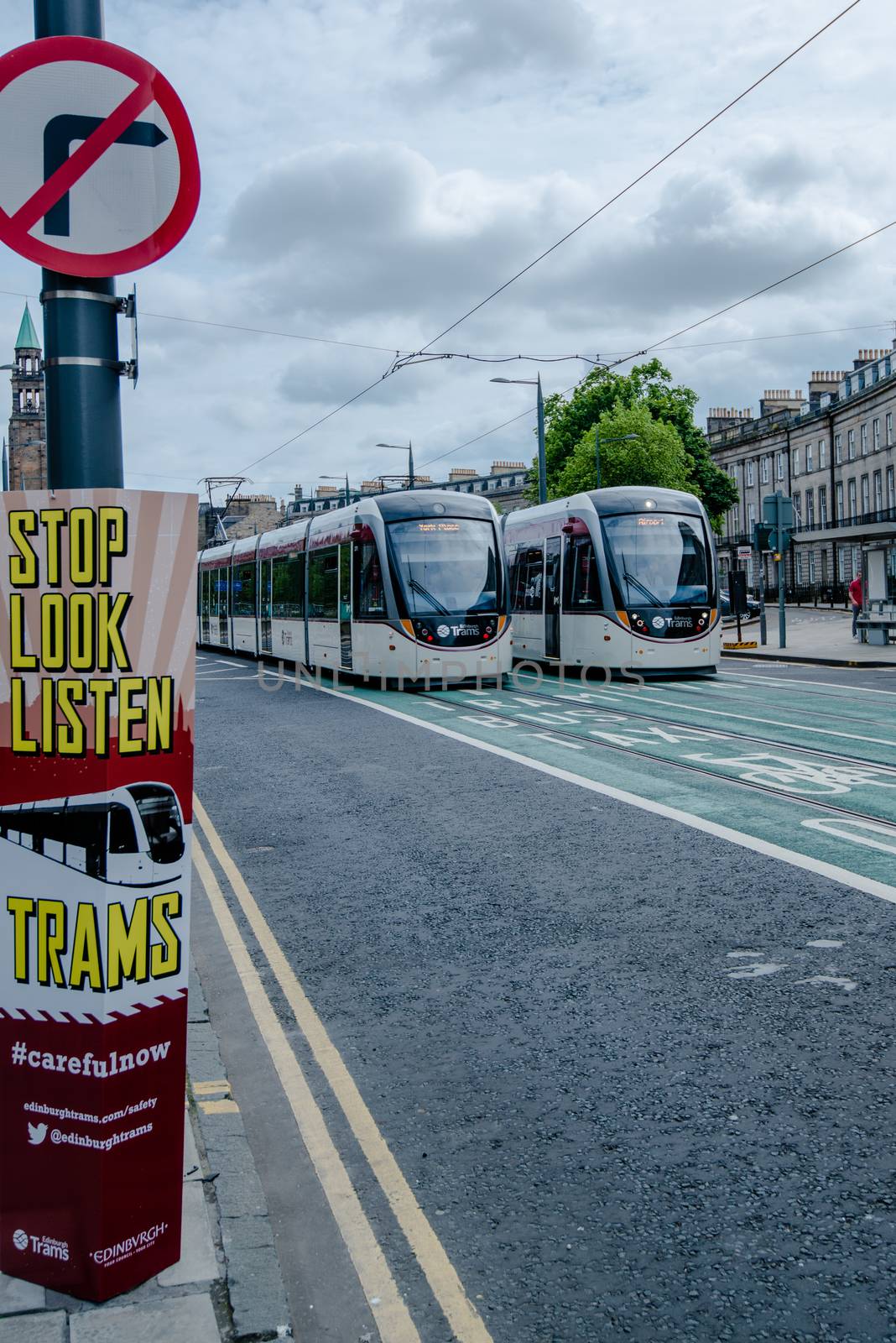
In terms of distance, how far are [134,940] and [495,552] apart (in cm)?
1714

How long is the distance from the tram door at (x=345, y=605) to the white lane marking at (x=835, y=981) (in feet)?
52.2

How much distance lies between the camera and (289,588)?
26.0 meters

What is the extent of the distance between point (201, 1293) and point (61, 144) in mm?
2877

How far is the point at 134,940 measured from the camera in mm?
2984

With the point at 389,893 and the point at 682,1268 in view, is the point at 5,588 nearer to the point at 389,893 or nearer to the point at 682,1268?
the point at 682,1268

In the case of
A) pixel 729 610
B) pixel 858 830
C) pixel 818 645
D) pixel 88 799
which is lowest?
pixel 858 830

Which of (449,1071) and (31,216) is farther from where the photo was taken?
(449,1071)

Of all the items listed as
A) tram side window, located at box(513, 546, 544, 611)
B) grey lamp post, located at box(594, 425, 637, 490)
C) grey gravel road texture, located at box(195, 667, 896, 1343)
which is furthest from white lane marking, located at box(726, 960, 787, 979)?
grey lamp post, located at box(594, 425, 637, 490)

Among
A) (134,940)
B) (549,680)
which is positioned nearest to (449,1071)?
(134,940)

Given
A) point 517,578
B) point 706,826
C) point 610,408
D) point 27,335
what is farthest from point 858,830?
point 27,335

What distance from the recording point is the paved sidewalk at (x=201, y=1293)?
9.18 feet

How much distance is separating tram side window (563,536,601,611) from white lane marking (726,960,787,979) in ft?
51.2

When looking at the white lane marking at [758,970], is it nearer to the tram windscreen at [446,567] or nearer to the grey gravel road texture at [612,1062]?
the grey gravel road texture at [612,1062]

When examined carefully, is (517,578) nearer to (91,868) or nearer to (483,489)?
(91,868)
